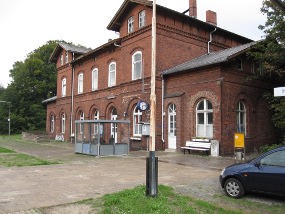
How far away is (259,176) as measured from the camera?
759 centimetres

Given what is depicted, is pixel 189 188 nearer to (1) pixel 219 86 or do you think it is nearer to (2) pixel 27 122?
(1) pixel 219 86

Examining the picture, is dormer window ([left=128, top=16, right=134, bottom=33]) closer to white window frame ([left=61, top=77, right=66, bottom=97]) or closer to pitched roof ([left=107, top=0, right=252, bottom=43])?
pitched roof ([left=107, top=0, right=252, bottom=43])

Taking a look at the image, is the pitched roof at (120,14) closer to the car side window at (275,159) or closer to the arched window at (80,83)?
the arched window at (80,83)

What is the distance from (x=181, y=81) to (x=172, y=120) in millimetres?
2697

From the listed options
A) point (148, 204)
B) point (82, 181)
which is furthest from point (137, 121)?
point (148, 204)

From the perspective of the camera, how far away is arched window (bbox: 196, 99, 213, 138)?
63.3 feet

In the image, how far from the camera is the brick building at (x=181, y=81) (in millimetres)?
19047

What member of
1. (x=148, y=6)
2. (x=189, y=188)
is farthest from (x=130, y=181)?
(x=148, y=6)

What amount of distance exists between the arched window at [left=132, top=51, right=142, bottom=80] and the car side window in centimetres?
1645

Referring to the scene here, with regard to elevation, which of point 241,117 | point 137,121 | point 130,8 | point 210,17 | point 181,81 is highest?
point 210,17

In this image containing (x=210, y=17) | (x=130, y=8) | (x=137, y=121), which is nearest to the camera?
(x=137, y=121)

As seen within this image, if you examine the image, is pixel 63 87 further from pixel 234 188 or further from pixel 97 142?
pixel 234 188

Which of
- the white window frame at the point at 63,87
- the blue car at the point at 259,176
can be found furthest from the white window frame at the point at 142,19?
the blue car at the point at 259,176

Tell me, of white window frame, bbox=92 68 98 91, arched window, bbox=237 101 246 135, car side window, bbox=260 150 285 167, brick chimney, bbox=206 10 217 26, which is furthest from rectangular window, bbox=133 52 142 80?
car side window, bbox=260 150 285 167
